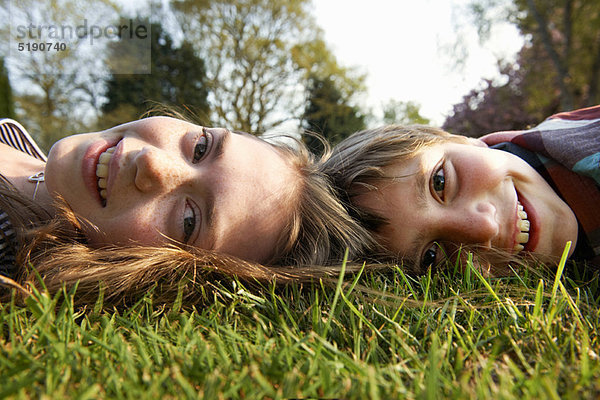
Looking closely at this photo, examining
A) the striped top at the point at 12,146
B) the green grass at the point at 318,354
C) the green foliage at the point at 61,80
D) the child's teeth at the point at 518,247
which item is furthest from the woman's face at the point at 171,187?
the green foliage at the point at 61,80

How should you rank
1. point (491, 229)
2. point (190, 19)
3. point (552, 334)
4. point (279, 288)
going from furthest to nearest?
point (190, 19), point (491, 229), point (279, 288), point (552, 334)

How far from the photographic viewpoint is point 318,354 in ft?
2.88

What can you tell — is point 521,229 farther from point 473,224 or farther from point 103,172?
point 103,172

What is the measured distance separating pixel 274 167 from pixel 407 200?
0.73m

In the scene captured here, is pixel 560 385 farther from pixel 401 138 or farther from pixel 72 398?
pixel 401 138

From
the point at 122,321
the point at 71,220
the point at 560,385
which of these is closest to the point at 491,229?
the point at 560,385

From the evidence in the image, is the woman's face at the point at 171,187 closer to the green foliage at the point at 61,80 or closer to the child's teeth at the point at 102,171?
the child's teeth at the point at 102,171

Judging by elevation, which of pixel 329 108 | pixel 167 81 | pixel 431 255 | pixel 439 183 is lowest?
pixel 431 255

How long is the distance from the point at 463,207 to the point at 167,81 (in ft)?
60.3

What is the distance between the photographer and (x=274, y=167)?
2094 millimetres

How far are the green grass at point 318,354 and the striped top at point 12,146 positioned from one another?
810 mm

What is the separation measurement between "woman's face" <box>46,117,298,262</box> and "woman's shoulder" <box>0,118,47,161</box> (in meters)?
1.34

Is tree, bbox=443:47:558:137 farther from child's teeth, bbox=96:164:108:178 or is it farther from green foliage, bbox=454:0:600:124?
child's teeth, bbox=96:164:108:178

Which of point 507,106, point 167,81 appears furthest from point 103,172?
point 167,81
